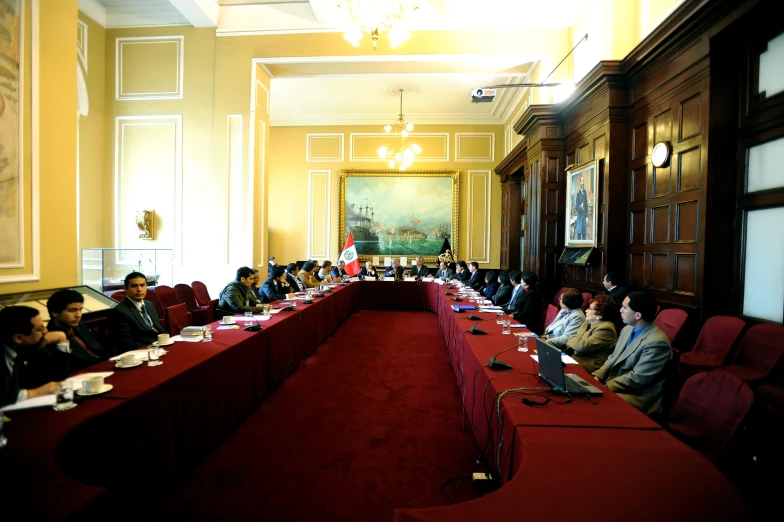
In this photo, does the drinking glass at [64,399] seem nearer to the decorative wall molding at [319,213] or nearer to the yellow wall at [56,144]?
the yellow wall at [56,144]

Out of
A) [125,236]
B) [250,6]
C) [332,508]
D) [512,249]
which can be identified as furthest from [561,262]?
[125,236]

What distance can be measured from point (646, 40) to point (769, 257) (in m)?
2.47

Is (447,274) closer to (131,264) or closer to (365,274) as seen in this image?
(365,274)

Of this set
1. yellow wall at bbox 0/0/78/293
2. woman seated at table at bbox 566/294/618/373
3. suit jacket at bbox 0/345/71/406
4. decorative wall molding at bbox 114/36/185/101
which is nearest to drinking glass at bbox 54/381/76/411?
suit jacket at bbox 0/345/71/406

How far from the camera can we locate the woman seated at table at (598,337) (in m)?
2.79

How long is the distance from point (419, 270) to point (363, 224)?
223cm

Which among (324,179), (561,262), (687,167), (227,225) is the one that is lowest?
(561,262)

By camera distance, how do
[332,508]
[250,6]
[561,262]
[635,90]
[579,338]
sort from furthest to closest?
[250,6], [561,262], [635,90], [579,338], [332,508]

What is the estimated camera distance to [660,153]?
4043mm

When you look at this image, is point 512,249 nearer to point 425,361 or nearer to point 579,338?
point 425,361

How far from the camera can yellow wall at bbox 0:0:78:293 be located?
3219 mm

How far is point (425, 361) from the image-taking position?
4.90 m

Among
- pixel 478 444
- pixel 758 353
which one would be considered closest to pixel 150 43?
pixel 478 444

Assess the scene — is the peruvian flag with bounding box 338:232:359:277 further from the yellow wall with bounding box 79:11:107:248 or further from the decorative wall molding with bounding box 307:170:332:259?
the yellow wall with bounding box 79:11:107:248
